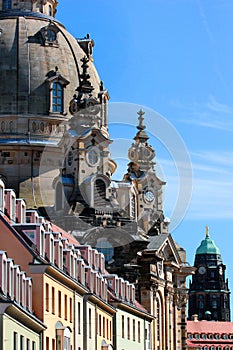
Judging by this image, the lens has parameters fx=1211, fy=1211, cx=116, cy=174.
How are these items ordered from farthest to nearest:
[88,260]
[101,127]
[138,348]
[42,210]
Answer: [101,127] → [42,210] → [138,348] → [88,260]

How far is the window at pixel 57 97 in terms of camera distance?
130625 mm

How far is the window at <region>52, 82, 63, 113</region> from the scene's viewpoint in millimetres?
130625

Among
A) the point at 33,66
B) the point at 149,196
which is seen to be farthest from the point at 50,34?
the point at 149,196

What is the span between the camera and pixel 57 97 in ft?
431

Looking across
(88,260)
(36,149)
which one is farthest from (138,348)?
(36,149)

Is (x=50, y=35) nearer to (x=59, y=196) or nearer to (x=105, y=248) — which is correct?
(x=59, y=196)

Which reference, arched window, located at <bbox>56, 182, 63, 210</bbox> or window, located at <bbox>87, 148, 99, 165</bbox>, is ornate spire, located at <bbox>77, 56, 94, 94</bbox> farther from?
arched window, located at <bbox>56, 182, 63, 210</bbox>

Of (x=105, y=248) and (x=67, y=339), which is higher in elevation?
(x=105, y=248)

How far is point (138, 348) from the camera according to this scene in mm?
95562

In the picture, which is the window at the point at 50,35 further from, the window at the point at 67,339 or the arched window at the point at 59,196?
the window at the point at 67,339

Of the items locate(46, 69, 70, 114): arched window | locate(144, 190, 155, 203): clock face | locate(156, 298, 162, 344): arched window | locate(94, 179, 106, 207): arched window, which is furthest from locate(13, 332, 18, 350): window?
locate(144, 190, 155, 203): clock face

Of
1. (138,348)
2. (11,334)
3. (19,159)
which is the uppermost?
(19,159)

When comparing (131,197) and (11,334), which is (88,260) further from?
(131,197)

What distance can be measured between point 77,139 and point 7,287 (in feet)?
243
